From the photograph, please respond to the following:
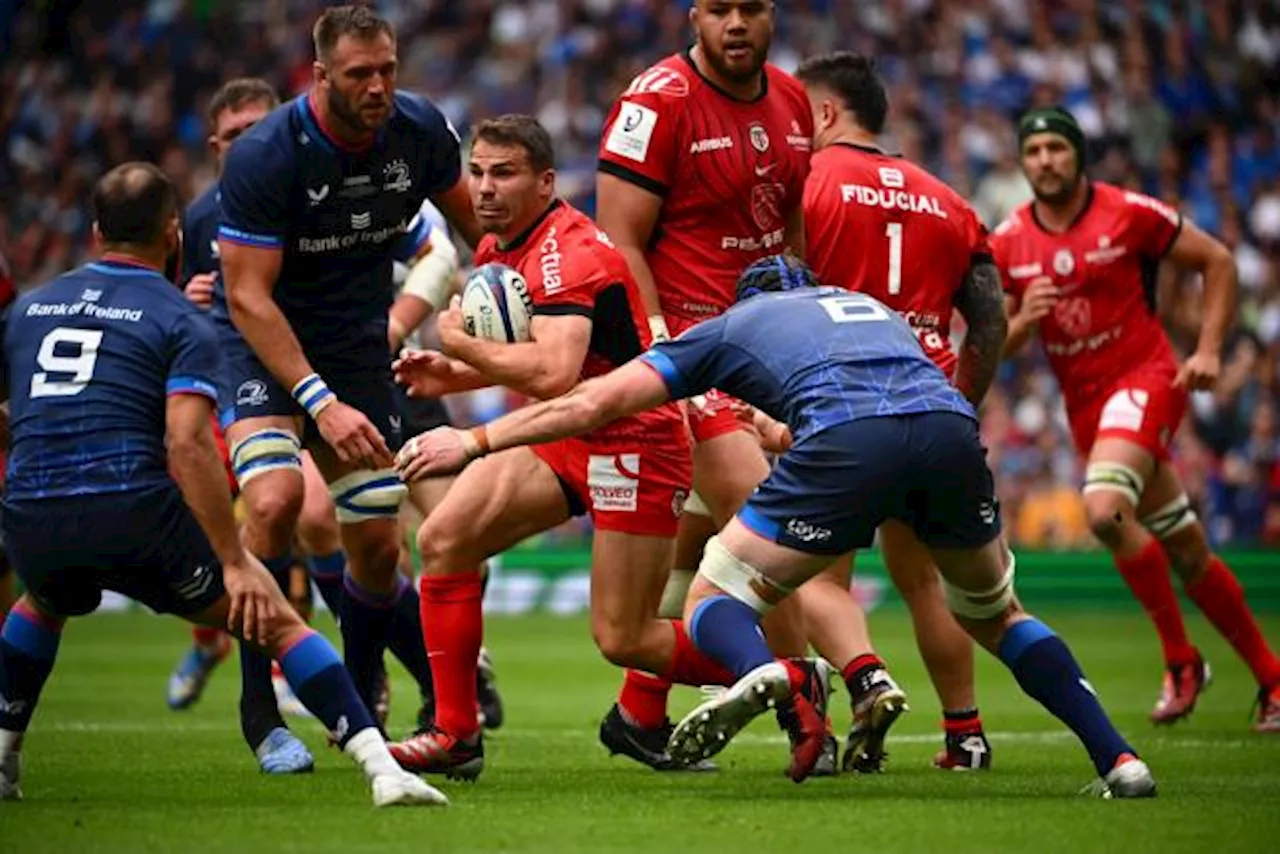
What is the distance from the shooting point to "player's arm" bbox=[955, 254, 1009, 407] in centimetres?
1017

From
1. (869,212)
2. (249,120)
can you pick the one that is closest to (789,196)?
(869,212)

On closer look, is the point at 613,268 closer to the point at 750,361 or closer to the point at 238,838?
the point at 750,361

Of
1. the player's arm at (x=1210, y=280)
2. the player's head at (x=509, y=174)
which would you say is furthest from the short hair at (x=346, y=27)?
the player's arm at (x=1210, y=280)

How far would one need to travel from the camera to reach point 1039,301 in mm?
12422

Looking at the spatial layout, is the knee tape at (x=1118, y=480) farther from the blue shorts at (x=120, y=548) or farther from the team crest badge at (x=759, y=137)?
the blue shorts at (x=120, y=548)

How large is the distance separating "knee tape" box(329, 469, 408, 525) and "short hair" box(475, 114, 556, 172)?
5.10 ft

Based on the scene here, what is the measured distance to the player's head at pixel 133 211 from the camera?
8383 mm

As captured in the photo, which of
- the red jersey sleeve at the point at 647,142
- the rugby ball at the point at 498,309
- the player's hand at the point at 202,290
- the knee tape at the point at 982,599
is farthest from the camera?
the player's hand at the point at 202,290

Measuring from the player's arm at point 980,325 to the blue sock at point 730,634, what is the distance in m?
2.50

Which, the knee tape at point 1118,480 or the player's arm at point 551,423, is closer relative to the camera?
the player's arm at point 551,423

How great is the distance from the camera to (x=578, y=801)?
26.9 ft

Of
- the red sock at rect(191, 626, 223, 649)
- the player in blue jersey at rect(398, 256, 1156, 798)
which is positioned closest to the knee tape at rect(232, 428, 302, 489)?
the player in blue jersey at rect(398, 256, 1156, 798)

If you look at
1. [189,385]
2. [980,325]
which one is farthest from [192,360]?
[980,325]

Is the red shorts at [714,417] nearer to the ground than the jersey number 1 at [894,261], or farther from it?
nearer to the ground
